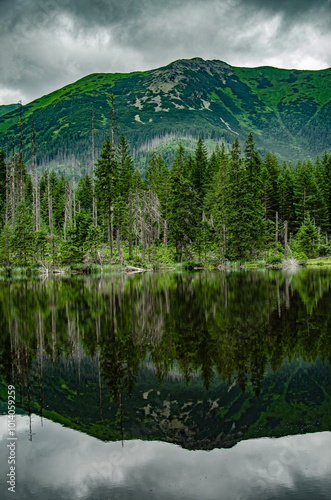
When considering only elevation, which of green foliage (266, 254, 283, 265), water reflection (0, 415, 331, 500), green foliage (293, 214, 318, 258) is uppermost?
green foliage (293, 214, 318, 258)

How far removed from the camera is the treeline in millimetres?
51312

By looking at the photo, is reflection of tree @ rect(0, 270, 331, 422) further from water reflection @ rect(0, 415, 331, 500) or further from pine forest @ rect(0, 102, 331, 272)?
pine forest @ rect(0, 102, 331, 272)

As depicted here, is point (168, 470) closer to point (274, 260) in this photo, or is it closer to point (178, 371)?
point (178, 371)

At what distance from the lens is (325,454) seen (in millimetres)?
5320

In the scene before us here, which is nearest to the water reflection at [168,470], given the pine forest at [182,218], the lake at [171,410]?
the lake at [171,410]

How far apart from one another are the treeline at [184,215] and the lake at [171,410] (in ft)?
127

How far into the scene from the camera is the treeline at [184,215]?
5131 centimetres

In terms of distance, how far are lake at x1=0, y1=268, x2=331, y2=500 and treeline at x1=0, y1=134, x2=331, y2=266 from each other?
3880 cm

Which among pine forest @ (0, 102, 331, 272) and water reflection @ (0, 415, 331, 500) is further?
pine forest @ (0, 102, 331, 272)

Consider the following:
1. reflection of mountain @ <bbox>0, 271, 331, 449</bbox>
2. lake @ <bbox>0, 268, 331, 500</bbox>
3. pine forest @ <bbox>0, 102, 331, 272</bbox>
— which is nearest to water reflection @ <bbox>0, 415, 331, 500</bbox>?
lake @ <bbox>0, 268, 331, 500</bbox>

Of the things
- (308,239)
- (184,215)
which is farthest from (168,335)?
(308,239)

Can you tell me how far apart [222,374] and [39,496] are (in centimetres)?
474

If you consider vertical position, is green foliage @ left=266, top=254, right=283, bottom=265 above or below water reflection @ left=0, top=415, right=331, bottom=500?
above

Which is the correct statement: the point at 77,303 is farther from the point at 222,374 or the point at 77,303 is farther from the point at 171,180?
the point at 171,180
